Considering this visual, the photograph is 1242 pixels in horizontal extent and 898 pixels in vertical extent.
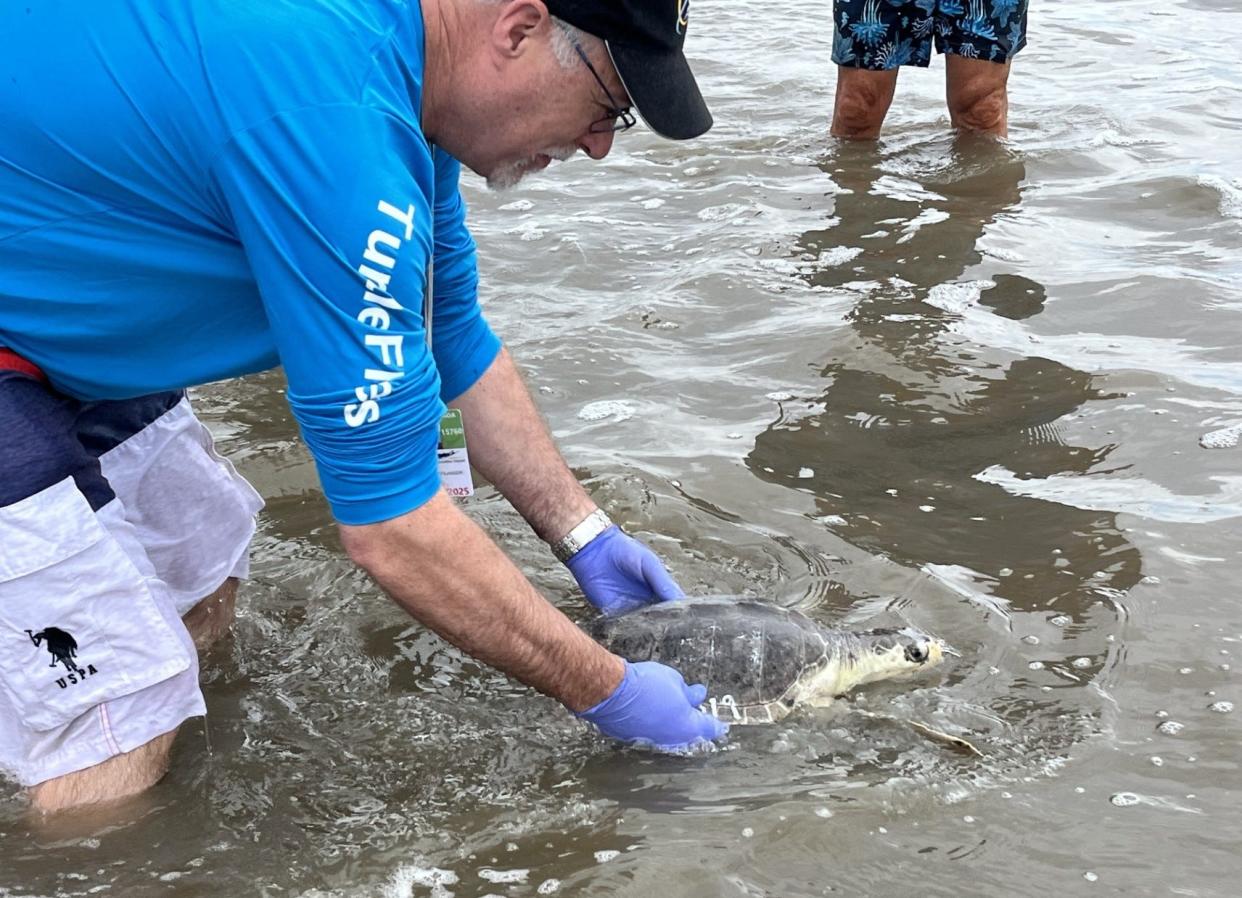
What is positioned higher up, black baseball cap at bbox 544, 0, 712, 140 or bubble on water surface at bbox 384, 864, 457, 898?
black baseball cap at bbox 544, 0, 712, 140

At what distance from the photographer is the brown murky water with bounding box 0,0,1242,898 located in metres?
2.32

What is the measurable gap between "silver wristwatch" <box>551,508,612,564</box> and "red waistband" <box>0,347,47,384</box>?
1288mm

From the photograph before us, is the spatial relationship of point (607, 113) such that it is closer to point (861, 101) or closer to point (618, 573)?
point (618, 573)

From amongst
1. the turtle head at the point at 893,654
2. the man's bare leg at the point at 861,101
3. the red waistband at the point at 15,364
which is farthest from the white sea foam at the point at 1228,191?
the red waistband at the point at 15,364

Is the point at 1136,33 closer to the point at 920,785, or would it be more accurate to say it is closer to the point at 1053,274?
the point at 1053,274

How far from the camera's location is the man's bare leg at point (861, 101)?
5902 millimetres

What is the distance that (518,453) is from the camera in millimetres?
2986

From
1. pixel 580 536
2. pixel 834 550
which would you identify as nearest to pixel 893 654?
pixel 834 550

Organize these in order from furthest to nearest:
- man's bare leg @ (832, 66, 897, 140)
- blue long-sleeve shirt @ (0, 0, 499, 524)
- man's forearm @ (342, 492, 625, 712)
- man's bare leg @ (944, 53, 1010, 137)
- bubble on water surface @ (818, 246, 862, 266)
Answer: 1. man's bare leg @ (832, 66, 897, 140)
2. man's bare leg @ (944, 53, 1010, 137)
3. bubble on water surface @ (818, 246, 862, 266)
4. man's forearm @ (342, 492, 625, 712)
5. blue long-sleeve shirt @ (0, 0, 499, 524)

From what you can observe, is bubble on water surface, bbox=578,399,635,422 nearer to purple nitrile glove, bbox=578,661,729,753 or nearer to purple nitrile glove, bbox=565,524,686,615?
purple nitrile glove, bbox=565,524,686,615

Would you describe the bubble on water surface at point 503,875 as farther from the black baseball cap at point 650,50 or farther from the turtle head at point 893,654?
the black baseball cap at point 650,50

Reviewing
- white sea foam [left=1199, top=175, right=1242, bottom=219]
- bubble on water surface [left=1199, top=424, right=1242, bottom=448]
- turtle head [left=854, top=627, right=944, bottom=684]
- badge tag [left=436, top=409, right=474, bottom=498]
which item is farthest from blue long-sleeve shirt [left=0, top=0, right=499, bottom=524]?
white sea foam [left=1199, top=175, right=1242, bottom=219]

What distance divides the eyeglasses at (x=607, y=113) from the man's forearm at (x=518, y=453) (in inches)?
35.3

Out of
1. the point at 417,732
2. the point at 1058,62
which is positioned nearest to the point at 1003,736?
the point at 417,732
